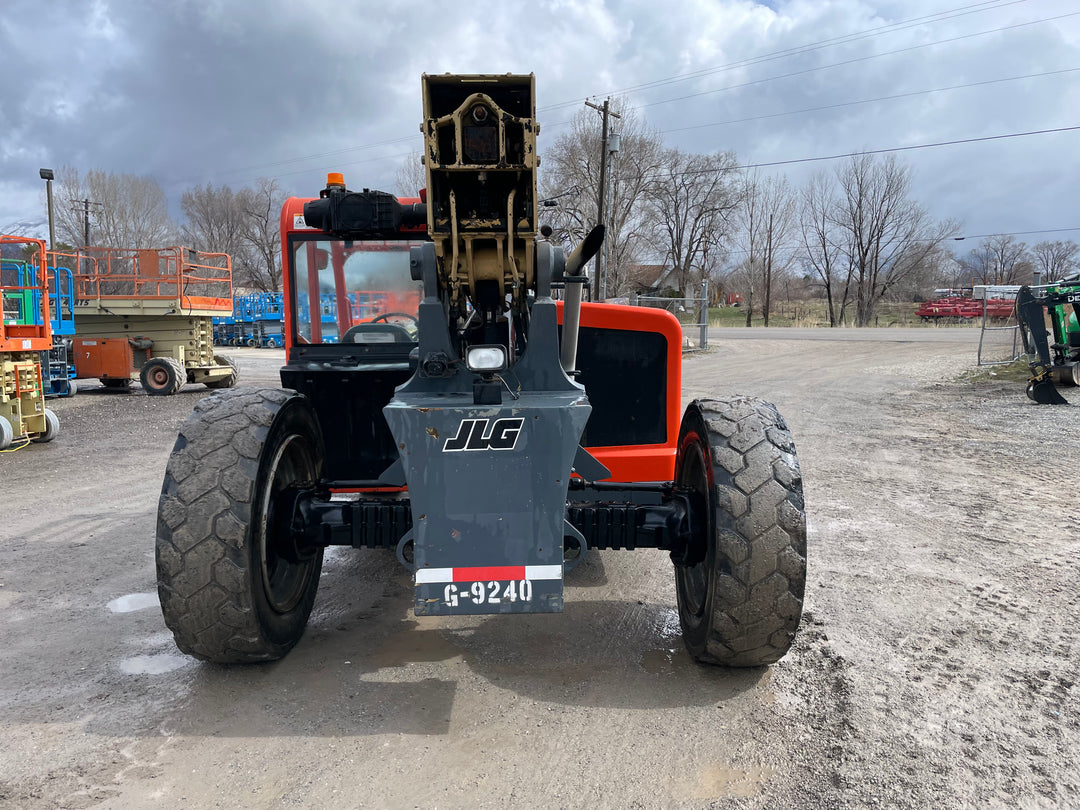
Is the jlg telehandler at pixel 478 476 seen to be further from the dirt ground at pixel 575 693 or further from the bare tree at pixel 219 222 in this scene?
the bare tree at pixel 219 222

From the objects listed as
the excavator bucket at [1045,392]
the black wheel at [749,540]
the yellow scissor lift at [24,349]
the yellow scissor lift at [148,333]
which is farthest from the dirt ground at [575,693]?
the yellow scissor lift at [148,333]

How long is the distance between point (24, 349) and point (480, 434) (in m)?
9.60

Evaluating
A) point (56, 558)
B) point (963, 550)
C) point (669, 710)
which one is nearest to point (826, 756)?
point (669, 710)

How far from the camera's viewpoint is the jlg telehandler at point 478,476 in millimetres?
3010

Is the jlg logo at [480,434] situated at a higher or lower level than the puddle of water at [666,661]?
higher

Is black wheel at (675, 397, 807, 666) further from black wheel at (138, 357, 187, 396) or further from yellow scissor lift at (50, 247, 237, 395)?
black wheel at (138, 357, 187, 396)

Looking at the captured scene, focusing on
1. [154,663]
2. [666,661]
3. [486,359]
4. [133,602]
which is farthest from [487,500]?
[133,602]

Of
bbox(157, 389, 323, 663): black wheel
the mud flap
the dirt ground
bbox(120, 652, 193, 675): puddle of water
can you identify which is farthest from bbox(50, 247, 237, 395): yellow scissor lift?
the mud flap

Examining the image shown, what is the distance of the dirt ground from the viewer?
2.72 meters

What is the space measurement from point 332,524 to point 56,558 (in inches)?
126

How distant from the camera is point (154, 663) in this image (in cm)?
368

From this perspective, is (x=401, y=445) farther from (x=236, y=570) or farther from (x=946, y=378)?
(x=946, y=378)

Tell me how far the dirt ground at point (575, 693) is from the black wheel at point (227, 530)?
31 cm

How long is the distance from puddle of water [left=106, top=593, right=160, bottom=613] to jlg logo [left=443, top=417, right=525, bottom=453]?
8.55 feet
